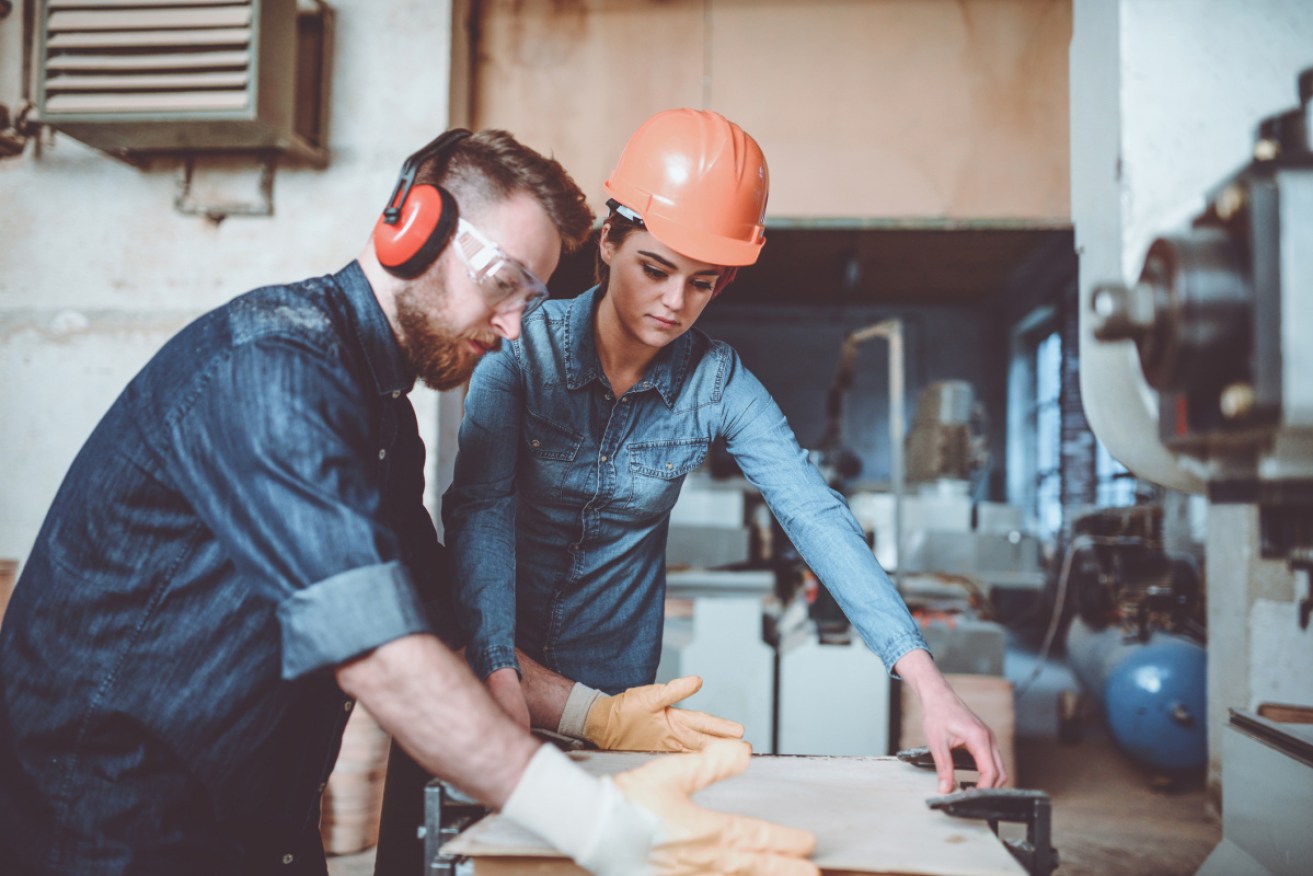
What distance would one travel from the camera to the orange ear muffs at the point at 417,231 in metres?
0.97

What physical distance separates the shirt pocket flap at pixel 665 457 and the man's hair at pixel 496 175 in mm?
531

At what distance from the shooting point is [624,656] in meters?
1.62

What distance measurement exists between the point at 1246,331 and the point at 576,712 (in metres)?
0.96

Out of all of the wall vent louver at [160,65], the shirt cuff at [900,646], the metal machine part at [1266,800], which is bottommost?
the metal machine part at [1266,800]

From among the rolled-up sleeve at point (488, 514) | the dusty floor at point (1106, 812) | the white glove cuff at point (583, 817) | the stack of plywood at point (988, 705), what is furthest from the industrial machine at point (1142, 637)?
the white glove cuff at point (583, 817)

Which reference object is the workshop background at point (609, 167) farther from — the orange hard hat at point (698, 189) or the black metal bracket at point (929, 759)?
the black metal bracket at point (929, 759)

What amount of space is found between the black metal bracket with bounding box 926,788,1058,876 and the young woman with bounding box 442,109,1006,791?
278mm

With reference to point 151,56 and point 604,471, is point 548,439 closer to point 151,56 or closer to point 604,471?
point 604,471

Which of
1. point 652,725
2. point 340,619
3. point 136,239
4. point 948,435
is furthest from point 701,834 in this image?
point 948,435

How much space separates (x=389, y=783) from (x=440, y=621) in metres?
0.29

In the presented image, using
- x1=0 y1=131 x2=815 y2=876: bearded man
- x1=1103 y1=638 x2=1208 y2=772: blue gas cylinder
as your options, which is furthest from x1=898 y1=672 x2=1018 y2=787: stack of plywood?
x1=0 y1=131 x2=815 y2=876: bearded man

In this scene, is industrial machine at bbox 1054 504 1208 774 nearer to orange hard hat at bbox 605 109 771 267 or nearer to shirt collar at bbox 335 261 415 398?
orange hard hat at bbox 605 109 771 267

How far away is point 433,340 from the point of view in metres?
1.04

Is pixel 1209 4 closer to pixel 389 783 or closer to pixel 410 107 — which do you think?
pixel 389 783
